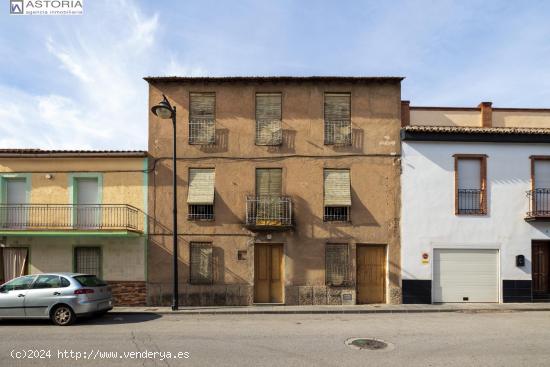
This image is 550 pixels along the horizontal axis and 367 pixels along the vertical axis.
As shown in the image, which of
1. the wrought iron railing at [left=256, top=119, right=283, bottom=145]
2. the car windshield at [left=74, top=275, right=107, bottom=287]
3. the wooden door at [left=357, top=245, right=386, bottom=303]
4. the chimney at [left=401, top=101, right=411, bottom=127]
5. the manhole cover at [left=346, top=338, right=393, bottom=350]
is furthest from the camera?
the chimney at [left=401, top=101, right=411, bottom=127]

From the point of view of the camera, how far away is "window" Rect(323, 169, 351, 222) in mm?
14609

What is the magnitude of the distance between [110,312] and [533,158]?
16.0 m

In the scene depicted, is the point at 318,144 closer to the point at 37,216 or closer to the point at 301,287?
the point at 301,287

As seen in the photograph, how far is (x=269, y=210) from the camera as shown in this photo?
1454 centimetres

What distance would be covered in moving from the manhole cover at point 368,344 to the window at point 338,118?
26.1ft

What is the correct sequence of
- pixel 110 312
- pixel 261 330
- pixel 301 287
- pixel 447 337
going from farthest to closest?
pixel 301 287, pixel 110 312, pixel 261 330, pixel 447 337

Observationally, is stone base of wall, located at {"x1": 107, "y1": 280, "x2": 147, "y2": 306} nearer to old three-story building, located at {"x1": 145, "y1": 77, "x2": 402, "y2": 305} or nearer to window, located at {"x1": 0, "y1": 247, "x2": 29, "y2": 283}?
old three-story building, located at {"x1": 145, "y1": 77, "x2": 402, "y2": 305}

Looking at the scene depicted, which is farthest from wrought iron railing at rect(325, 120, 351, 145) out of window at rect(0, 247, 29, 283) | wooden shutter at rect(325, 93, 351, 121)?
window at rect(0, 247, 29, 283)

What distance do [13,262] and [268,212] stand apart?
9671 millimetres

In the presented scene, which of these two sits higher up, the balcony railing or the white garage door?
the balcony railing

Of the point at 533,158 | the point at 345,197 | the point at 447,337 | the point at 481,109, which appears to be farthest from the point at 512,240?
the point at 447,337

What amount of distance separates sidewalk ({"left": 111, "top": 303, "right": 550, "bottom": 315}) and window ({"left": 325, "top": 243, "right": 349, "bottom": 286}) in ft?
3.40

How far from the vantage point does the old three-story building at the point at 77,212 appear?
14.5 meters

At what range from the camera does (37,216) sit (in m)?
14.7
